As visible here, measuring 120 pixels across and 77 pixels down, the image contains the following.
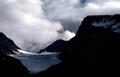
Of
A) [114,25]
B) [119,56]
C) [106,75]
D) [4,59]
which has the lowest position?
[106,75]

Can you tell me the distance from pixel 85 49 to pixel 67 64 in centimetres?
1905

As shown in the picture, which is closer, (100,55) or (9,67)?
(100,55)

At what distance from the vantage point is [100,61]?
154750mm

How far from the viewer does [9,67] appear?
186m

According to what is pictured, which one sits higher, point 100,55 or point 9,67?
point 9,67

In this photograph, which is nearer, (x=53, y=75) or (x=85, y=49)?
(x=53, y=75)

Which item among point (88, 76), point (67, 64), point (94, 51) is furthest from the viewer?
point (67, 64)

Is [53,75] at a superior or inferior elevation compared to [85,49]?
inferior

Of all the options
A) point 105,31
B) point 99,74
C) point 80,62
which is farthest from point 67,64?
point 99,74

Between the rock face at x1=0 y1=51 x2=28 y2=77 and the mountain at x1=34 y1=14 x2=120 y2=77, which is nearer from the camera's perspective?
the mountain at x1=34 y1=14 x2=120 y2=77

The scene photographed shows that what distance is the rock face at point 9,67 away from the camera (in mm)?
178525

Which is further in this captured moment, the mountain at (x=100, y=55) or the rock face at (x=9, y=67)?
the rock face at (x=9, y=67)

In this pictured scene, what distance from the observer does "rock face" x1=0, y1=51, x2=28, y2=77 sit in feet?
586

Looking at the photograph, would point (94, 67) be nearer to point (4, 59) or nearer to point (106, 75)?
point (106, 75)
